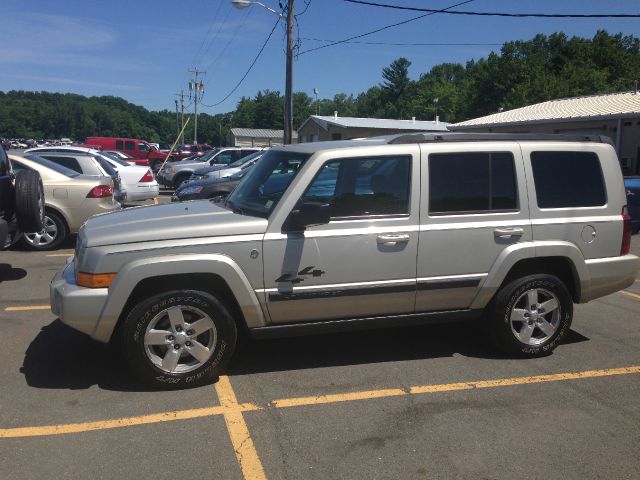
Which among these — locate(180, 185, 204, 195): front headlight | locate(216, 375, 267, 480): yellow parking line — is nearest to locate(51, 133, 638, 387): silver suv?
locate(216, 375, 267, 480): yellow parking line

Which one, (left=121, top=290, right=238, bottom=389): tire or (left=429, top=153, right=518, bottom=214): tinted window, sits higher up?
(left=429, top=153, right=518, bottom=214): tinted window

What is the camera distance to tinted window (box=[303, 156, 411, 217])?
4547mm

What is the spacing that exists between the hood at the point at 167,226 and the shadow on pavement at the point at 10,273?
3.64 metres

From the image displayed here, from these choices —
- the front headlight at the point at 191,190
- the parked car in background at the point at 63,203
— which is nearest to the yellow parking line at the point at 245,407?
the parked car in background at the point at 63,203

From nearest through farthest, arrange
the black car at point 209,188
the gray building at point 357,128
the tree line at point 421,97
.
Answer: the black car at point 209,188 → the gray building at point 357,128 → the tree line at point 421,97

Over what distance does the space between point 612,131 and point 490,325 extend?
21.0 meters

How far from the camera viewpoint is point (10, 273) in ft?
26.1

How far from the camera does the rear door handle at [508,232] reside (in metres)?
4.79

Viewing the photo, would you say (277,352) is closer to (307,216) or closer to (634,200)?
(307,216)

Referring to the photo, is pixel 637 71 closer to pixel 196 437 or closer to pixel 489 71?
pixel 489 71

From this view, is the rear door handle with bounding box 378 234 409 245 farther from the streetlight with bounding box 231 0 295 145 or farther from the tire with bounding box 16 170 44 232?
the streetlight with bounding box 231 0 295 145

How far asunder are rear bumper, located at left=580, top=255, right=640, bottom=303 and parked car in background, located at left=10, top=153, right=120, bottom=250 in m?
7.34

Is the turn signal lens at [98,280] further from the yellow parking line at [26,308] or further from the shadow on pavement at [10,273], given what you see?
the shadow on pavement at [10,273]

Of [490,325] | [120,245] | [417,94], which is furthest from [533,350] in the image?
[417,94]
